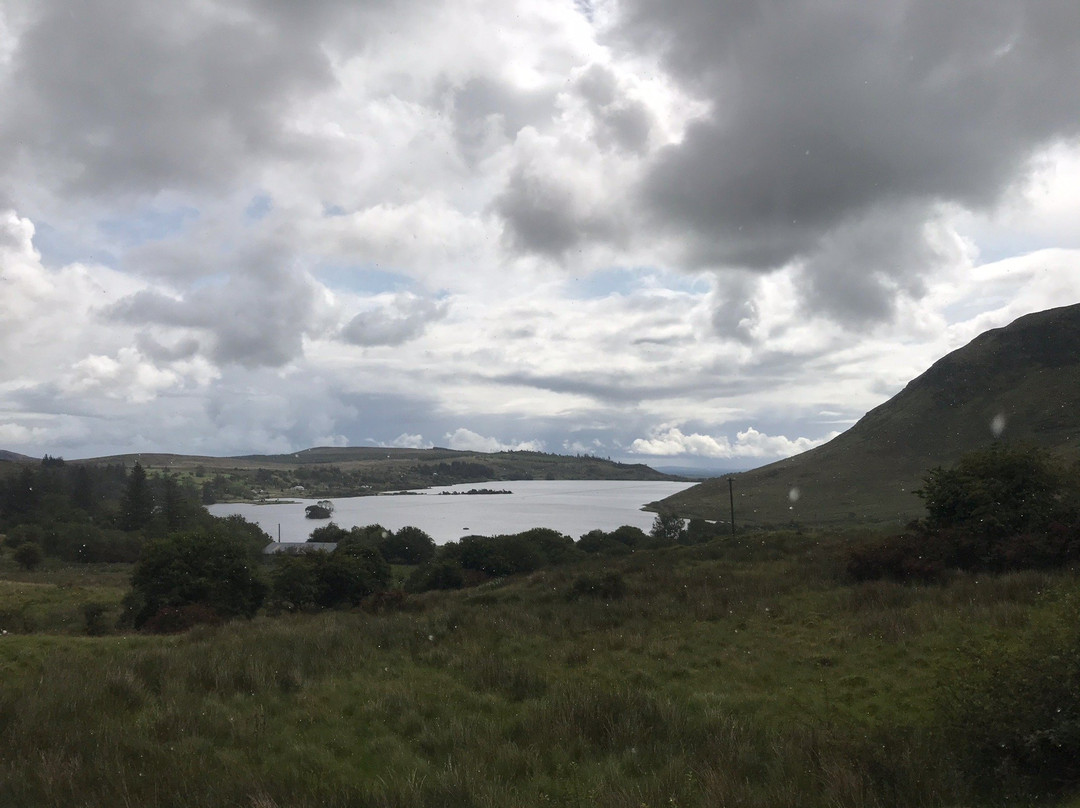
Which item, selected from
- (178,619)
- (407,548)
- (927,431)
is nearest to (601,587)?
(178,619)

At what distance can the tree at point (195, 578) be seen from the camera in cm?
2364

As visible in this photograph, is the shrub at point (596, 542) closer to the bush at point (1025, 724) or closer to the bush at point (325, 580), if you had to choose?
the bush at point (325, 580)

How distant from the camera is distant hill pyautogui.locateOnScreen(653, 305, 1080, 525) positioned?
10761 cm

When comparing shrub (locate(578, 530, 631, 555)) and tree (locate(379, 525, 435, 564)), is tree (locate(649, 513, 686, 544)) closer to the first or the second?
shrub (locate(578, 530, 631, 555))

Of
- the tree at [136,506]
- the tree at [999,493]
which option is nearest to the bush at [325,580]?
the tree at [999,493]

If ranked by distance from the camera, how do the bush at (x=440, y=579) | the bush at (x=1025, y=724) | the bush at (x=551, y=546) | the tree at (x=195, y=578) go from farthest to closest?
1. the bush at (x=551, y=546)
2. the bush at (x=440, y=579)
3. the tree at (x=195, y=578)
4. the bush at (x=1025, y=724)

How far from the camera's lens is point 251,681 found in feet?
31.1

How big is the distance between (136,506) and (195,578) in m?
82.7

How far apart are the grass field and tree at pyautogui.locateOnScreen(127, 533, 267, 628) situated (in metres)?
9.52

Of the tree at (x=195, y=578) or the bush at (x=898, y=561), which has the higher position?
the bush at (x=898, y=561)

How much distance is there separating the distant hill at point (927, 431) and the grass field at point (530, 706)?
86.2m

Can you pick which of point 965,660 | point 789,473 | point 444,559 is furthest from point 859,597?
point 789,473

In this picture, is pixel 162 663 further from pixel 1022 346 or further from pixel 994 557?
pixel 1022 346

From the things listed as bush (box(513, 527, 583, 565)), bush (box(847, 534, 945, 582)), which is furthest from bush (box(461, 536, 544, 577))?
bush (box(847, 534, 945, 582))
